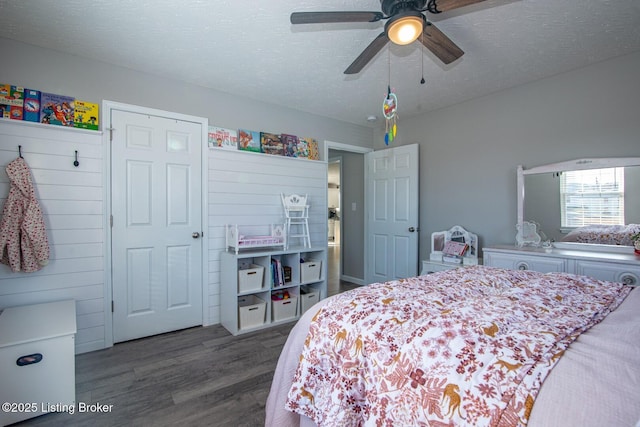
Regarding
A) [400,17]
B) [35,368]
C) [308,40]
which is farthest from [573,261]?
[35,368]

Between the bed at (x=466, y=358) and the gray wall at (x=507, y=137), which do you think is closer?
the bed at (x=466, y=358)

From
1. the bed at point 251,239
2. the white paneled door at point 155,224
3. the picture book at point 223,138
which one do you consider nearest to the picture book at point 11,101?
the white paneled door at point 155,224

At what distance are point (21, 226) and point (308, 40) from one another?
2.46 metres

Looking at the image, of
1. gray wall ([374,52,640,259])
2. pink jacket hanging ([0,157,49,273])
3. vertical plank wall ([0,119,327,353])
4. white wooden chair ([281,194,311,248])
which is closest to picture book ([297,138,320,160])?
white wooden chair ([281,194,311,248])

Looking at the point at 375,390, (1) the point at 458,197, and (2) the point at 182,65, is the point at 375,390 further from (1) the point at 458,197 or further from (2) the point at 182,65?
(1) the point at 458,197

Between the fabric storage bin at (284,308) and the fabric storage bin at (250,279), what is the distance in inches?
10.6

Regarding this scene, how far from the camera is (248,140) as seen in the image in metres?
3.35

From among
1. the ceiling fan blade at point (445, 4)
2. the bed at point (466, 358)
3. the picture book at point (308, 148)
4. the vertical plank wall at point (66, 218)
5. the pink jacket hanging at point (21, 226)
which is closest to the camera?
A: the bed at point (466, 358)

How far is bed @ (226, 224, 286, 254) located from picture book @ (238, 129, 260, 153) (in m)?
0.87

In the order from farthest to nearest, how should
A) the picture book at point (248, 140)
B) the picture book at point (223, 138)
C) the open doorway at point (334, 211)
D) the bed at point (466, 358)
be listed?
the open doorway at point (334, 211) < the picture book at point (248, 140) < the picture book at point (223, 138) < the bed at point (466, 358)

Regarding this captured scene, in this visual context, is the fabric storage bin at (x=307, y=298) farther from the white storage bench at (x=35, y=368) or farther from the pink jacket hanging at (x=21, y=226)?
the pink jacket hanging at (x=21, y=226)

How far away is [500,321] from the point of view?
1.05m

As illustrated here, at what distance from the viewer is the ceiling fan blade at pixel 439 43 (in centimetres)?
165

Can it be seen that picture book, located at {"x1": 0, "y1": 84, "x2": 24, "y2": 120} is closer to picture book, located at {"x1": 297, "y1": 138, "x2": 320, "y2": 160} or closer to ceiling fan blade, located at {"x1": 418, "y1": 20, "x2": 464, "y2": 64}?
picture book, located at {"x1": 297, "y1": 138, "x2": 320, "y2": 160}
